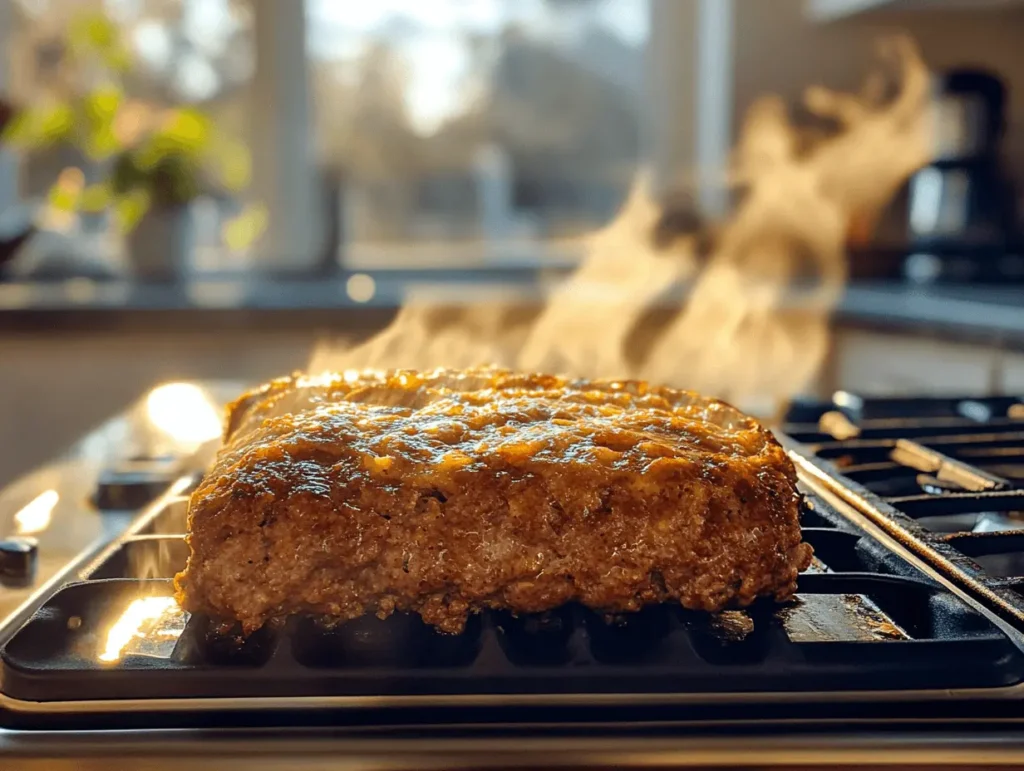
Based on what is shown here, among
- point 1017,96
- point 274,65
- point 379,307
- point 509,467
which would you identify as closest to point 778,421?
point 509,467

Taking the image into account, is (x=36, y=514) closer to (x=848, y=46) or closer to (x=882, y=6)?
(x=882, y=6)

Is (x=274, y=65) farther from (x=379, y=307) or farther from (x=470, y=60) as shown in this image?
(x=379, y=307)

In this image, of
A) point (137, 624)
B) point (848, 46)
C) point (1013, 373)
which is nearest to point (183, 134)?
point (848, 46)

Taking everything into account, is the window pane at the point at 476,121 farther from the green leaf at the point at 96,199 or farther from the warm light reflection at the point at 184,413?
the warm light reflection at the point at 184,413

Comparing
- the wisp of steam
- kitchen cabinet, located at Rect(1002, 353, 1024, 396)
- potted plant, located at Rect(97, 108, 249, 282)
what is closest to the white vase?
potted plant, located at Rect(97, 108, 249, 282)

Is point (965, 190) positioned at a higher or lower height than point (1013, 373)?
higher

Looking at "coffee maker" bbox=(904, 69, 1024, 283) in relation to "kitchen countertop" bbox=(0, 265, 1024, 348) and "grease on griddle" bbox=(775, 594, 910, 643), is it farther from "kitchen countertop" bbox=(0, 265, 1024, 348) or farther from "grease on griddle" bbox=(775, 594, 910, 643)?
"grease on griddle" bbox=(775, 594, 910, 643)
